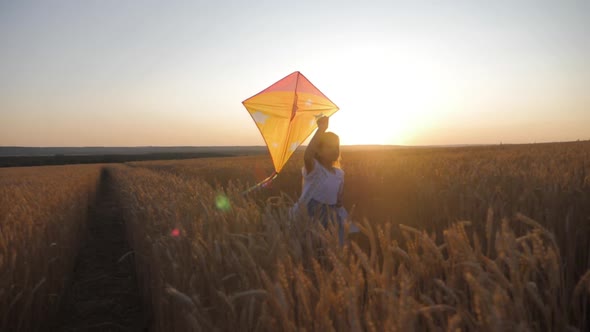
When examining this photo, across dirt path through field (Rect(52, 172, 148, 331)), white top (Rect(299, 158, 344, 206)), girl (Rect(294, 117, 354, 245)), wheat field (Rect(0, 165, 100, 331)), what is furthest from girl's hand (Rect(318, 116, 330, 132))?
wheat field (Rect(0, 165, 100, 331))

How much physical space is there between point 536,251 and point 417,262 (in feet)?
1.26

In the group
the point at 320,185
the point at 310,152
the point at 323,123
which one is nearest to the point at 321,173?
the point at 320,185

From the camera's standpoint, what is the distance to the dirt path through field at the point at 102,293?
3.48 m

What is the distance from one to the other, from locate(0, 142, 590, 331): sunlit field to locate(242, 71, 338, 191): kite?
1.55m

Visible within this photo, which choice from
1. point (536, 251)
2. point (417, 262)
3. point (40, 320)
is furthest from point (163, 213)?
point (536, 251)

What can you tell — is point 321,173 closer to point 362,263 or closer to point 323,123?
point 323,123

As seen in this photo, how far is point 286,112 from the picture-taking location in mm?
6566

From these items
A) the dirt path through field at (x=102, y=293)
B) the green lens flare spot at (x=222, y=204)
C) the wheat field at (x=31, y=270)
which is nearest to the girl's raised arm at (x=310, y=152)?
the green lens flare spot at (x=222, y=204)

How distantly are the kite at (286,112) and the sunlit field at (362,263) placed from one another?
155 centimetres

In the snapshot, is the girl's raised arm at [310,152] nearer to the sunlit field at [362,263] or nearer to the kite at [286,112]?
the sunlit field at [362,263]

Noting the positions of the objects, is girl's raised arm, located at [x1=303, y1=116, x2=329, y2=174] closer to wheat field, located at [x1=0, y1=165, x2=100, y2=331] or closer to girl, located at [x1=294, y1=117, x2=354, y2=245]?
girl, located at [x1=294, y1=117, x2=354, y2=245]

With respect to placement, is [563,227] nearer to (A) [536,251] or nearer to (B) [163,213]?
(A) [536,251]

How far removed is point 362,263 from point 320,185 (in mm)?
Answer: 3300

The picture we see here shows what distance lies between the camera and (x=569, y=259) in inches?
79.0
